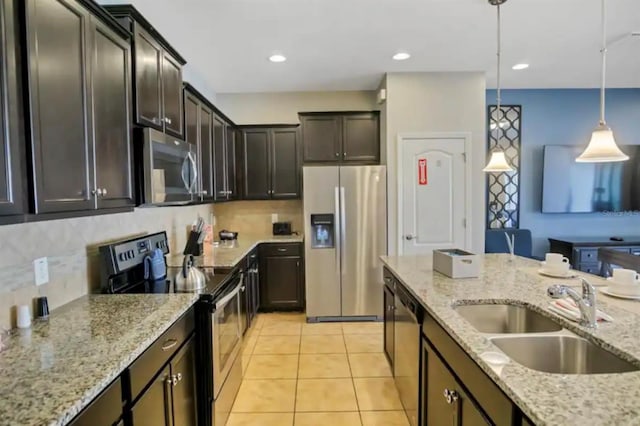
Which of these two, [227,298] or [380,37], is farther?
[380,37]

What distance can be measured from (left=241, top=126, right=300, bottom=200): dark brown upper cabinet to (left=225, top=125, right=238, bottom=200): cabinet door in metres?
0.13

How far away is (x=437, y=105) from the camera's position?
155 inches

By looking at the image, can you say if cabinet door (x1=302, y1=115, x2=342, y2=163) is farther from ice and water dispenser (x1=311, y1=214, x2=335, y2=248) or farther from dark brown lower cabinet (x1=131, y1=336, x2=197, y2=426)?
dark brown lower cabinet (x1=131, y1=336, x2=197, y2=426)

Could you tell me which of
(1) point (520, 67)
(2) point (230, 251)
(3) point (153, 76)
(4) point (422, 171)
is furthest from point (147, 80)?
(1) point (520, 67)

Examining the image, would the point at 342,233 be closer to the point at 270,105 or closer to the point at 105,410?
the point at 270,105

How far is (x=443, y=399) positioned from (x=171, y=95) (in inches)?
94.1

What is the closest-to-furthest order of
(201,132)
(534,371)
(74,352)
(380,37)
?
(534,371), (74,352), (380,37), (201,132)

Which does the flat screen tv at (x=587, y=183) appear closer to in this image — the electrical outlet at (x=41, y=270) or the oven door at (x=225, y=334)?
the oven door at (x=225, y=334)

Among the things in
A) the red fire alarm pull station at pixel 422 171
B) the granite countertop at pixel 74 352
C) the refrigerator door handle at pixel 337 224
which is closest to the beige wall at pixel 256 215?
the refrigerator door handle at pixel 337 224

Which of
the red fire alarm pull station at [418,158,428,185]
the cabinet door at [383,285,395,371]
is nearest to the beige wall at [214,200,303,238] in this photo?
the red fire alarm pull station at [418,158,428,185]

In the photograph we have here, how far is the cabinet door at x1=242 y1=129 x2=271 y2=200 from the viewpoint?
4535 mm

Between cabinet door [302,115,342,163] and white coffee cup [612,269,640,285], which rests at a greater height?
cabinet door [302,115,342,163]

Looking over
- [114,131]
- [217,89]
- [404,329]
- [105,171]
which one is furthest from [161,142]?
[217,89]

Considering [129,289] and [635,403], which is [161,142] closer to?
[129,289]
